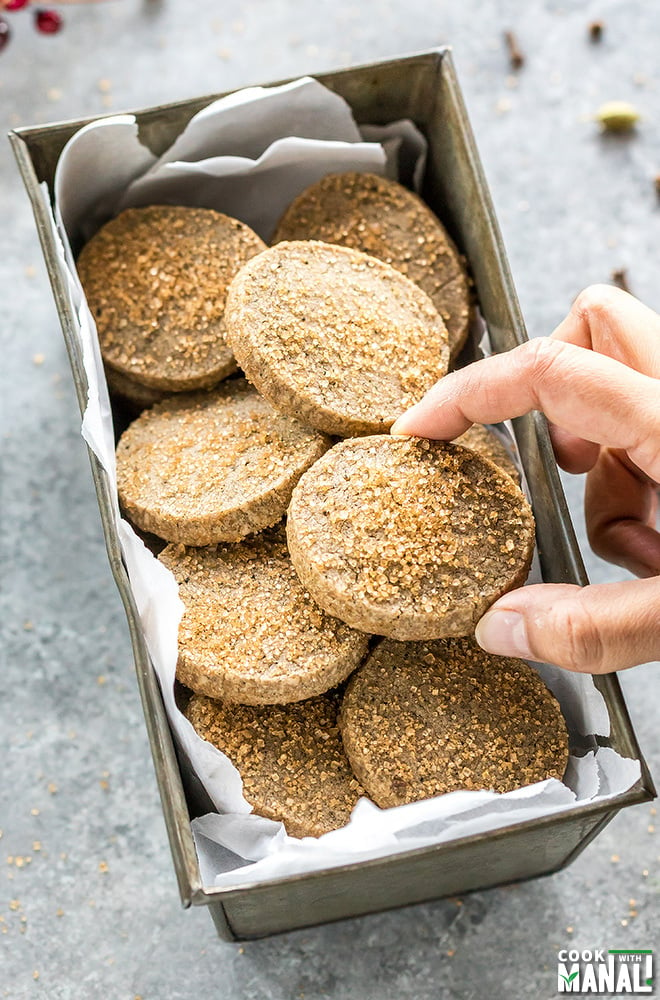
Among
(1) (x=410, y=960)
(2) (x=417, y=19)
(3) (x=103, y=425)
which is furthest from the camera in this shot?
(2) (x=417, y=19)

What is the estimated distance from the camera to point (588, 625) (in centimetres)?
126

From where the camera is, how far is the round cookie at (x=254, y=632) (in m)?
1.39

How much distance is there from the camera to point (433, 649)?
1490mm

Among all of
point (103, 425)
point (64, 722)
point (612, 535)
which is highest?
point (103, 425)

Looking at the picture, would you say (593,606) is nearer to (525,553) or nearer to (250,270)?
(525,553)

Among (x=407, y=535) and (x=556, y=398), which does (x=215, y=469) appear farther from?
(x=556, y=398)

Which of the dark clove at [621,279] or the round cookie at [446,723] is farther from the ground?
the dark clove at [621,279]

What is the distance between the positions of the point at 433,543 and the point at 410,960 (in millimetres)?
757

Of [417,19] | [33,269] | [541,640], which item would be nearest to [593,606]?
[541,640]

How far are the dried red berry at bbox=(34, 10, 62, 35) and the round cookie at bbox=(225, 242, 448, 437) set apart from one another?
0.96 m

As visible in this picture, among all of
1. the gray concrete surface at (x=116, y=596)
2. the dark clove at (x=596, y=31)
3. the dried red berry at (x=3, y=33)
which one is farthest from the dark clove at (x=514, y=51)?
the dried red berry at (x=3, y=33)

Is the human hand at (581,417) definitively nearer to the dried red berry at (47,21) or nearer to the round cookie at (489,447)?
the round cookie at (489,447)

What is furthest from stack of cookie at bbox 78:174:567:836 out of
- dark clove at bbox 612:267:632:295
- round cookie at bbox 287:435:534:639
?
dark clove at bbox 612:267:632:295

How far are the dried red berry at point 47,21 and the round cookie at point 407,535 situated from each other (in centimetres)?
126
